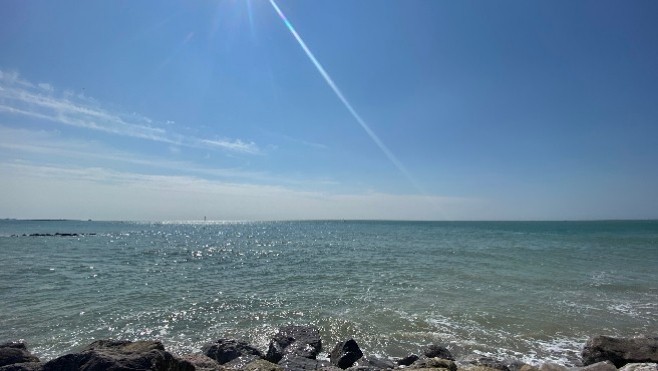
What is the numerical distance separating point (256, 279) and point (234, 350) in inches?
571

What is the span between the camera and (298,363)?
10.1 metres

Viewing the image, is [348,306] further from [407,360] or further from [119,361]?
[119,361]

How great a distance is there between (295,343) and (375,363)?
Result: 2.63 meters

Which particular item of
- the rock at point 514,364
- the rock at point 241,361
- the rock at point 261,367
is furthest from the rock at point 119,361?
the rock at point 514,364

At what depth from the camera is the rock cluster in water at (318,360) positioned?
341 inches

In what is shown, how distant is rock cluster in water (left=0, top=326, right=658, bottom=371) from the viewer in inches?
341

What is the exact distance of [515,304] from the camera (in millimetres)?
17984

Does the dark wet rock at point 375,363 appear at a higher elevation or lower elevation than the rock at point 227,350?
lower

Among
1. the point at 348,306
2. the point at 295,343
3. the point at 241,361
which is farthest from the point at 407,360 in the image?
the point at 348,306

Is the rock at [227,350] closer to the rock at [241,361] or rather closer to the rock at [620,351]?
the rock at [241,361]

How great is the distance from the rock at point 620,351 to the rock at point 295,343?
8124mm

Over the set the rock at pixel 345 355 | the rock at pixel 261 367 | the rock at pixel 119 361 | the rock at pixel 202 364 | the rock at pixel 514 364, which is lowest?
the rock at pixel 514 364

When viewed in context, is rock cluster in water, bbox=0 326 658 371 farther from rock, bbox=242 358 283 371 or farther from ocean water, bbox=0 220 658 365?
ocean water, bbox=0 220 658 365

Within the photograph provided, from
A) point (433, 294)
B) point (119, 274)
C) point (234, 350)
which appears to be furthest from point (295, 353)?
point (119, 274)
